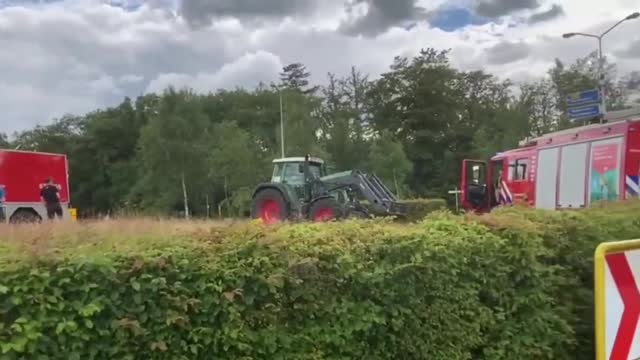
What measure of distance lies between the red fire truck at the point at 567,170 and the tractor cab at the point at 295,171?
540cm

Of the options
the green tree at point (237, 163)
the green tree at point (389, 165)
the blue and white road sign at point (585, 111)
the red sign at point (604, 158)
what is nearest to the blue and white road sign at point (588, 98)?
the blue and white road sign at point (585, 111)

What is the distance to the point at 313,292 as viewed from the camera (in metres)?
3.43

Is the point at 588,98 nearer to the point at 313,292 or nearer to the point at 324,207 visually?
the point at 324,207

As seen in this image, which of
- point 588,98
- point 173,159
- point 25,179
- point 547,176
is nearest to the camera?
point 547,176

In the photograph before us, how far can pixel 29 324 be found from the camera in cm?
267

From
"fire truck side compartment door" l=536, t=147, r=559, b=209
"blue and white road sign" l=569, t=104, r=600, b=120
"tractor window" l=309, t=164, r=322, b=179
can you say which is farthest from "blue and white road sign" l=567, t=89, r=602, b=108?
"tractor window" l=309, t=164, r=322, b=179

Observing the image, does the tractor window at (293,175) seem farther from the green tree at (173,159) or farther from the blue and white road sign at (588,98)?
the green tree at (173,159)

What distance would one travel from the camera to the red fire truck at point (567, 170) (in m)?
18.2

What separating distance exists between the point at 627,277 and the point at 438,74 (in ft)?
246

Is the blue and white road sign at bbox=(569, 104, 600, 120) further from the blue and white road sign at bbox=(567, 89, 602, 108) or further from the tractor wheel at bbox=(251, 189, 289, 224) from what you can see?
the tractor wheel at bbox=(251, 189, 289, 224)

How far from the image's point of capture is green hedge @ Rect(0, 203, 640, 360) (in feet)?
9.17

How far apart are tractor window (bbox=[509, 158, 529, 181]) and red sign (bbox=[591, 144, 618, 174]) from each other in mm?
3153

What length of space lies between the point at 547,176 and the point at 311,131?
119ft

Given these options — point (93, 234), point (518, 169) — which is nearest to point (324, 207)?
point (518, 169)
